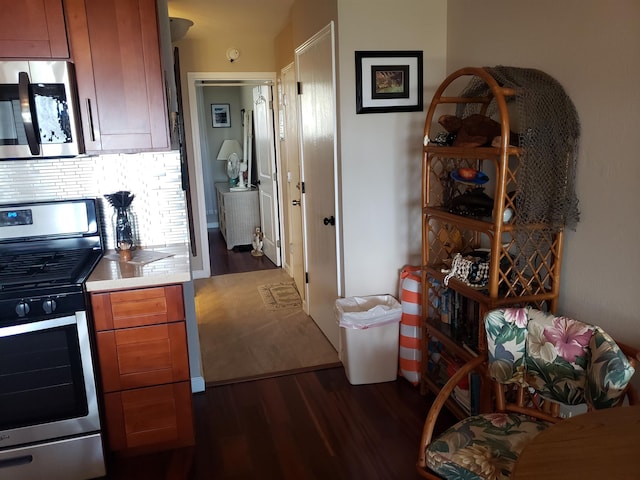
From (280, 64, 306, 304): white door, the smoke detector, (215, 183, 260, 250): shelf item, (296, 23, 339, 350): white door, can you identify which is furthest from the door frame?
(296, 23, 339, 350): white door

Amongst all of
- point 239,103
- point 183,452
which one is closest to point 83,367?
point 183,452

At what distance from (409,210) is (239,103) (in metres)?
5.29

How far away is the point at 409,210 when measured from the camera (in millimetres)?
3020

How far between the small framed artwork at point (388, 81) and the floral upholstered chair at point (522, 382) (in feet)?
5.08

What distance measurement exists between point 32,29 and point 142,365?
4.94ft

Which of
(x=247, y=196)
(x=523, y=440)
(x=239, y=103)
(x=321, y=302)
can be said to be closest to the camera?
(x=523, y=440)

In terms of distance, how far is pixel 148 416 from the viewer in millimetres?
2256

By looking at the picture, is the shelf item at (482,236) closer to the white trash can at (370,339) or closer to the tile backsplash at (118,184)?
the white trash can at (370,339)

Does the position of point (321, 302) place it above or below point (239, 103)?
below

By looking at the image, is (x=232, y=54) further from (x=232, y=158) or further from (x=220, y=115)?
(x=220, y=115)

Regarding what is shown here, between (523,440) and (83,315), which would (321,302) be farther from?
(523,440)

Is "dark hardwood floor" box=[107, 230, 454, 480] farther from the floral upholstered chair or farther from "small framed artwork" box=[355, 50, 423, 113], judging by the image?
"small framed artwork" box=[355, 50, 423, 113]

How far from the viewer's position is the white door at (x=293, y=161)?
413 centimetres

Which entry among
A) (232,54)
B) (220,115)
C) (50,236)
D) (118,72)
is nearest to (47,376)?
(50,236)
